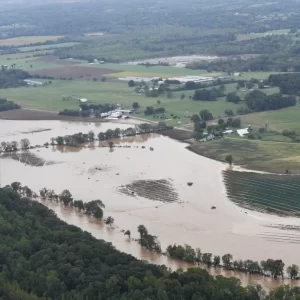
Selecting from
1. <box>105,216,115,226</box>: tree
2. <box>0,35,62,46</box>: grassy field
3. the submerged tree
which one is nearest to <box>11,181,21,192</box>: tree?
<box>105,216,115,226</box>: tree

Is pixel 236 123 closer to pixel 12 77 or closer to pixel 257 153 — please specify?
pixel 257 153

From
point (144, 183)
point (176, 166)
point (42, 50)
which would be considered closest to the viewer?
point (144, 183)

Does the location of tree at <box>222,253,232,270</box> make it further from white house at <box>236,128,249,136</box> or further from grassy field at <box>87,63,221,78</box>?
grassy field at <box>87,63,221,78</box>

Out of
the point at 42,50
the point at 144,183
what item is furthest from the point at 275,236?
the point at 42,50

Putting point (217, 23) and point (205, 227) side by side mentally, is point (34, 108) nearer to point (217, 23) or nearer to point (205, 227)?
point (205, 227)

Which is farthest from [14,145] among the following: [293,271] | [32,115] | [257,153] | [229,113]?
[293,271]

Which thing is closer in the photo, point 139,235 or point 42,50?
point 139,235
